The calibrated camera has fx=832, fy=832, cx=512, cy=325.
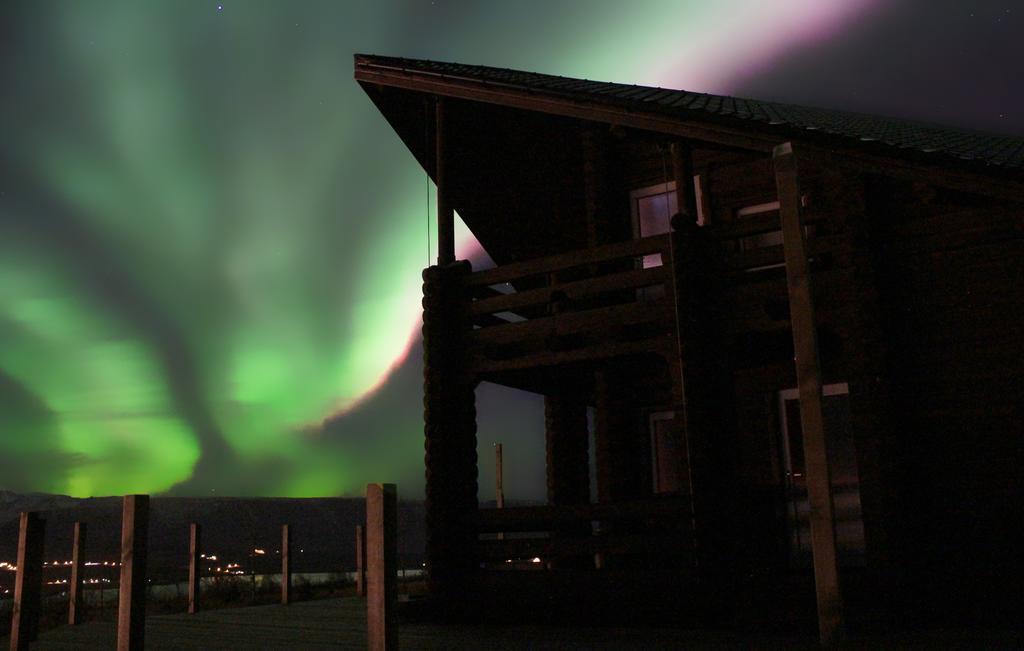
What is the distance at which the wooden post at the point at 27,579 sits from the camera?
796cm

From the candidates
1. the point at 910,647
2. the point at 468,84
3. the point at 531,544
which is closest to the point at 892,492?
the point at 910,647

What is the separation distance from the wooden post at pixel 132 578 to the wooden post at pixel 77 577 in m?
8.17

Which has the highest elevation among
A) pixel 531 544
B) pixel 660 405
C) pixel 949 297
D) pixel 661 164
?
pixel 661 164

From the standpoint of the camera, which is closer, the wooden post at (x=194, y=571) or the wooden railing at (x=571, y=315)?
the wooden railing at (x=571, y=315)

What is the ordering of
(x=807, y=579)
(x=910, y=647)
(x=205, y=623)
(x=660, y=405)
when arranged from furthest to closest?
(x=660, y=405) → (x=205, y=623) → (x=807, y=579) → (x=910, y=647)

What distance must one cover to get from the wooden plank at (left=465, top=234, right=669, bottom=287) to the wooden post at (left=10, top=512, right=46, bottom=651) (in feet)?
18.9

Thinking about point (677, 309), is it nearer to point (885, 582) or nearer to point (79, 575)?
point (885, 582)

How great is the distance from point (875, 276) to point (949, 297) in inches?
43.4

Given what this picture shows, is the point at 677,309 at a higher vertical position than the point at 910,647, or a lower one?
higher

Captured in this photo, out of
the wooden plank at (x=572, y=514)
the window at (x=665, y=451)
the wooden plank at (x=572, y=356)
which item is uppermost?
the wooden plank at (x=572, y=356)

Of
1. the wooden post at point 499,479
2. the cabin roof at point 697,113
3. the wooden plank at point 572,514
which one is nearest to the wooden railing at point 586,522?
the wooden plank at point 572,514

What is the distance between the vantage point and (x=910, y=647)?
626 cm

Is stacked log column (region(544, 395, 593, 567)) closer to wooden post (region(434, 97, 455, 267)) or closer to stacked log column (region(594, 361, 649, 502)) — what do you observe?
stacked log column (region(594, 361, 649, 502))

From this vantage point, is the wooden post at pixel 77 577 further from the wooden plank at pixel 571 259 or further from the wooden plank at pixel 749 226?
the wooden plank at pixel 749 226
